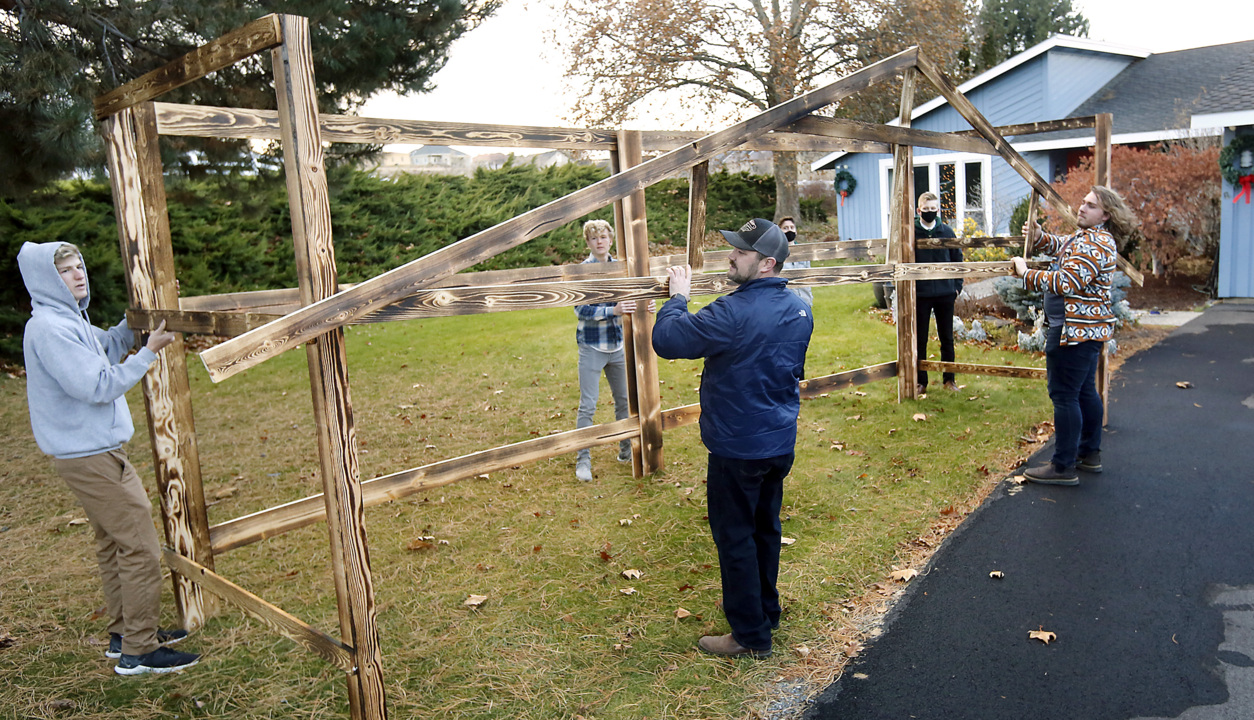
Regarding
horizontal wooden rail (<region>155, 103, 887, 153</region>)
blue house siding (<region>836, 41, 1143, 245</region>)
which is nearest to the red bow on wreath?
blue house siding (<region>836, 41, 1143, 245</region>)

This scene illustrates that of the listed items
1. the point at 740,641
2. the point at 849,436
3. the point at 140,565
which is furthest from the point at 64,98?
the point at 849,436

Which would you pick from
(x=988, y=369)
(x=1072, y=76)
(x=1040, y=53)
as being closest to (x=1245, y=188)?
(x=1040, y=53)

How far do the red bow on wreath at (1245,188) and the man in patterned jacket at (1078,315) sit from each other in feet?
34.2

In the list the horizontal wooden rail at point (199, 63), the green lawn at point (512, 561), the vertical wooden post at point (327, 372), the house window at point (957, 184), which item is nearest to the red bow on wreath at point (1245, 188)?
the house window at point (957, 184)

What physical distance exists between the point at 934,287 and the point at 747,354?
582 centimetres

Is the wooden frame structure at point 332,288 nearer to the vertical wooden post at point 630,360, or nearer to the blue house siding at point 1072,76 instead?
the vertical wooden post at point 630,360

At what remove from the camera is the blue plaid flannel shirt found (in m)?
6.60

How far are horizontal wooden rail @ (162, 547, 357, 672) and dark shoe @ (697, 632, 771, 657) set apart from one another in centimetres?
163

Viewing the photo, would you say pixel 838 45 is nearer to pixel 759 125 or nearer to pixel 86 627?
pixel 759 125

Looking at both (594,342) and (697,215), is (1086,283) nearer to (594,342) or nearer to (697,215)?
(697,215)

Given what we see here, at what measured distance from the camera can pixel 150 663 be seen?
404 cm

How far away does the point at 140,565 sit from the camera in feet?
13.0

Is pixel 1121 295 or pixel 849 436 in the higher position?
pixel 1121 295

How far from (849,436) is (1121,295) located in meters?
6.60
